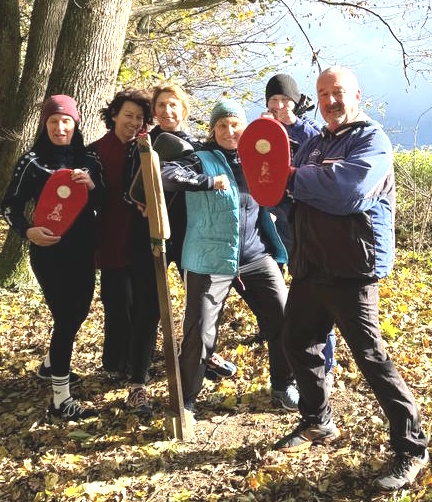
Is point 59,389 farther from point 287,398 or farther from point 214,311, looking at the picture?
point 287,398

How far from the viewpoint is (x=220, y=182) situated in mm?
3098

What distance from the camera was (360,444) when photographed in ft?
10.1

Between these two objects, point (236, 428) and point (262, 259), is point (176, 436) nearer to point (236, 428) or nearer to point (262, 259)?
point (236, 428)

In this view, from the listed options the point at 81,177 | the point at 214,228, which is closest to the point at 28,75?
the point at 81,177

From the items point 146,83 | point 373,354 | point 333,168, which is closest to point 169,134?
point 333,168

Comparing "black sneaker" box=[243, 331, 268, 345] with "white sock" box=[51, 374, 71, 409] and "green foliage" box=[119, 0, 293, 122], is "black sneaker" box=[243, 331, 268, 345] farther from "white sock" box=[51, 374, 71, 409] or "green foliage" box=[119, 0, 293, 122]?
"green foliage" box=[119, 0, 293, 122]

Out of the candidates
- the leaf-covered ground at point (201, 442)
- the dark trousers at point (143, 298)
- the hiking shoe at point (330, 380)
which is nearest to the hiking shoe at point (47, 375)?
the leaf-covered ground at point (201, 442)

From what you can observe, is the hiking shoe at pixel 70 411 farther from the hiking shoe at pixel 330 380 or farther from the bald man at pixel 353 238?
the bald man at pixel 353 238

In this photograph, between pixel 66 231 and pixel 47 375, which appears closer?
pixel 66 231

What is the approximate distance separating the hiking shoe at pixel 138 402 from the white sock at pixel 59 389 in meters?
0.42

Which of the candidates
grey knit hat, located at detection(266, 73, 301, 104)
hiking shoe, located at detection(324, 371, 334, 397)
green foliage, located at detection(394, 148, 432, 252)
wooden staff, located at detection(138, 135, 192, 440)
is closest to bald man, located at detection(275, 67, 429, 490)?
wooden staff, located at detection(138, 135, 192, 440)

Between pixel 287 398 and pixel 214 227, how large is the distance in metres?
1.26

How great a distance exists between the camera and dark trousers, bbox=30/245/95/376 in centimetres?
332

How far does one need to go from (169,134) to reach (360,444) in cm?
213
